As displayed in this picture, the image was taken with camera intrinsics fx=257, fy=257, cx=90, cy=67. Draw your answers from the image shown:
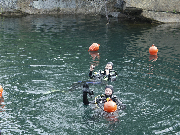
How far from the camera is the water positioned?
9.17m

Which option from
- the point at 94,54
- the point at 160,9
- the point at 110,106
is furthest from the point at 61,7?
the point at 110,106

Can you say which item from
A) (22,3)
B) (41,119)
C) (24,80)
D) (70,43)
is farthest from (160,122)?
(22,3)

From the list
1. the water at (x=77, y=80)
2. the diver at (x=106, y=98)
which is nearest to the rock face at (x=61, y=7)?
the water at (x=77, y=80)

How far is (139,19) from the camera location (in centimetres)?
3516

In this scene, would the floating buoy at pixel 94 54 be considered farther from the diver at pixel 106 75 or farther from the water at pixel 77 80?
the diver at pixel 106 75

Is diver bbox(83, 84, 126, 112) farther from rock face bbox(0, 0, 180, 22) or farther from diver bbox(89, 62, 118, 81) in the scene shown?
rock face bbox(0, 0, 180, 22)

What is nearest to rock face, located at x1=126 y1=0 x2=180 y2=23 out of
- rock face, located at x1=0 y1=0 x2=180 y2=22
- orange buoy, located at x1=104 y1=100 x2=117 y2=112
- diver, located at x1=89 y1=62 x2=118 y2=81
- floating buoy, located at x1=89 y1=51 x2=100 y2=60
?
rock face, located at x1=0 y1=0 x2=180 y2=22

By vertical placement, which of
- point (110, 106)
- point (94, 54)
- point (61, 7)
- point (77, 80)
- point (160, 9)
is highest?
point (160, 9)

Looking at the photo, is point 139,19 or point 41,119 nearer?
point 41,119

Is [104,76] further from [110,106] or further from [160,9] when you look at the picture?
[160,9]

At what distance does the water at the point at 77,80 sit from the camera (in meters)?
9.17

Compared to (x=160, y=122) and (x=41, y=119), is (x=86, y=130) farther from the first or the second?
(x=160, y=122)

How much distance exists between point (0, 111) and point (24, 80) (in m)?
3.66

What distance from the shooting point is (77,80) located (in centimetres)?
1368
